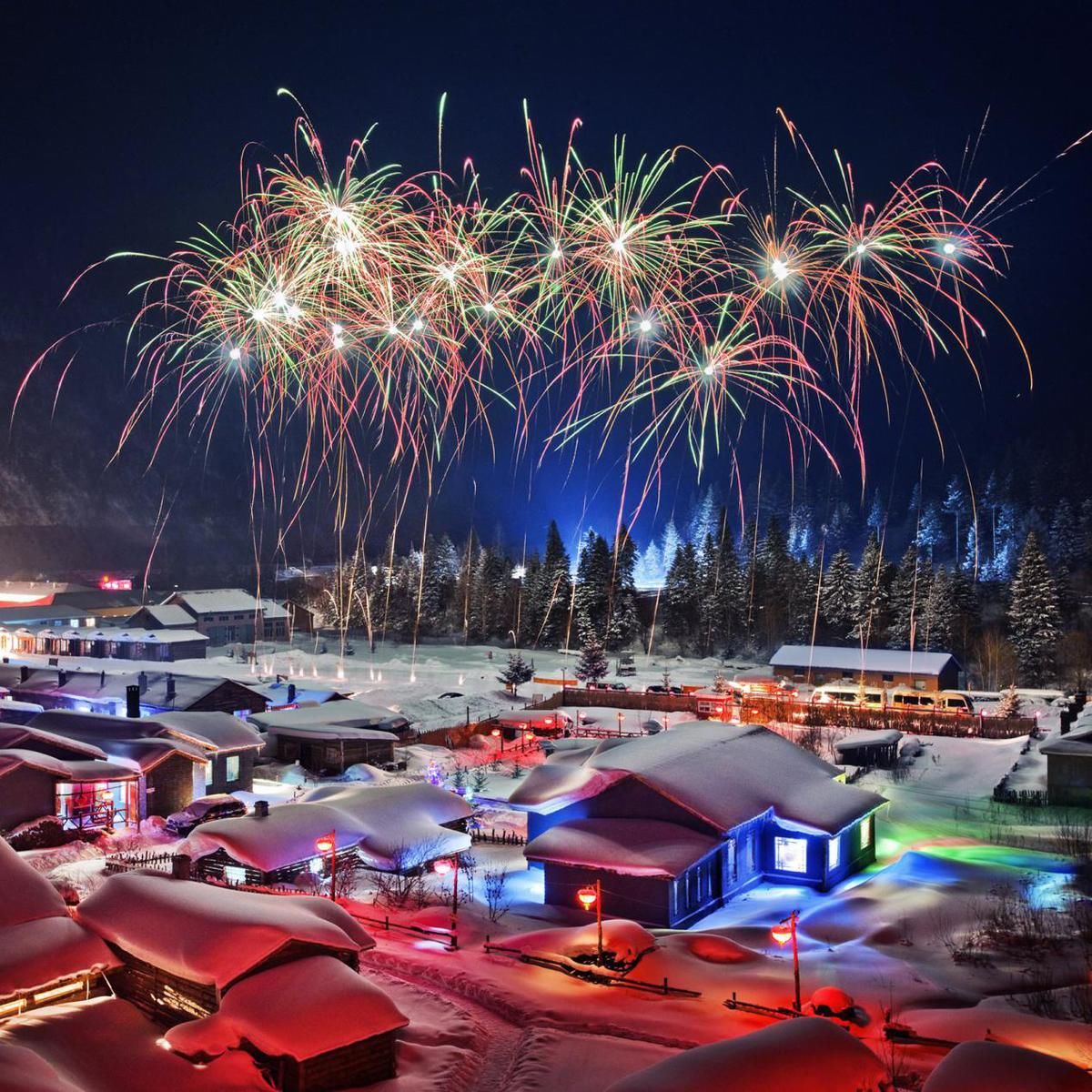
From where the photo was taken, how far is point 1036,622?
190 ft

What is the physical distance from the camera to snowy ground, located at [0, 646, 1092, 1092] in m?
13.8

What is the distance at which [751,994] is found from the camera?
15641 mm

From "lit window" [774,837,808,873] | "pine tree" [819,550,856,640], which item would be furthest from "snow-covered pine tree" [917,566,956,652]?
"lit window" [774,837,808,873]

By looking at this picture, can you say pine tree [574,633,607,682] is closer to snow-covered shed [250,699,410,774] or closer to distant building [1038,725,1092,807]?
snow-covered shed [250,699,410,774]

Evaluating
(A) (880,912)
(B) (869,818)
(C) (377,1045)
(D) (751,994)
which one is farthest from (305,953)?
(B) (869,818)

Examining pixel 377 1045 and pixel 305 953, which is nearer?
pixel 377 1045

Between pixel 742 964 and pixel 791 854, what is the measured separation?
789 centimetres

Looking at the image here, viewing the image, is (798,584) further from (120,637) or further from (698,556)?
(120,637)

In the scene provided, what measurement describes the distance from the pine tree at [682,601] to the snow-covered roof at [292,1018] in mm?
64659

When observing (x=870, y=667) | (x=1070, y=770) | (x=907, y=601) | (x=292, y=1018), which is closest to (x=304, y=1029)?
(x=292, y=1018)

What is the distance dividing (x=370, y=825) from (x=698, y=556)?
62.4 metres

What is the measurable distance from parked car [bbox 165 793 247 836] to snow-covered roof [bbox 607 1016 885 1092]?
831 inches

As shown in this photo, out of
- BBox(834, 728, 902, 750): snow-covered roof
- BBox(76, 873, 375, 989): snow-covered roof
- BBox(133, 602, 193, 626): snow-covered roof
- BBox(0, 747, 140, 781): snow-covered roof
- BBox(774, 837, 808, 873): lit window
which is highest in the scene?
BBox(133, 602, 193, 626): snow-covered roof

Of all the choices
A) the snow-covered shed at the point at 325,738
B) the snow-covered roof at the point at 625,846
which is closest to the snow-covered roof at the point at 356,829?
the snow-covered roof at the point at 625,846
